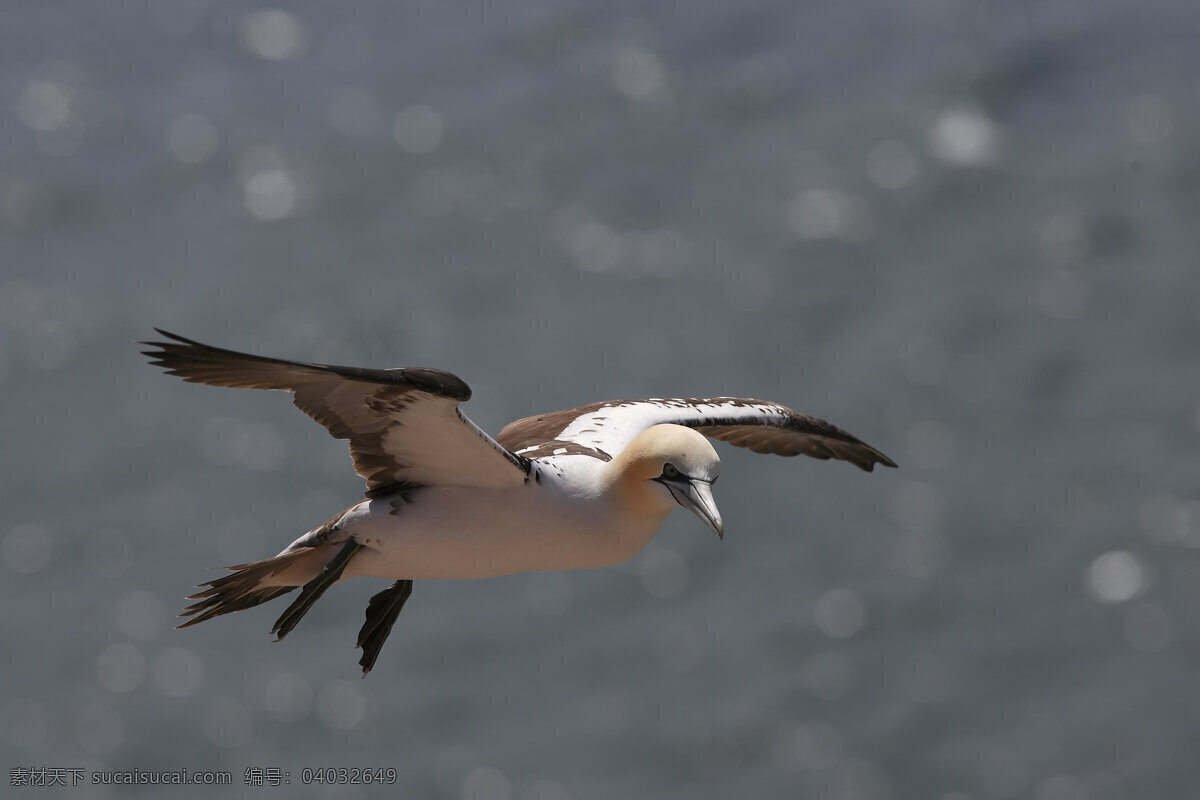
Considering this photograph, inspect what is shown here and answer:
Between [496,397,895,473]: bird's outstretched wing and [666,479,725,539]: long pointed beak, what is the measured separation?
140 centimetres

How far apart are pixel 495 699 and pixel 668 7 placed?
101ft

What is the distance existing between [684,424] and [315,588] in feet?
12.4

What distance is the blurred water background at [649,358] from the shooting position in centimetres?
5878

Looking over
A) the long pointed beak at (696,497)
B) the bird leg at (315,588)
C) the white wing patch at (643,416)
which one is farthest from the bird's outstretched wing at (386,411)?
the white wing patch at (643,416)

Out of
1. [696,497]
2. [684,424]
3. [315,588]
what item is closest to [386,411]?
[315,588]

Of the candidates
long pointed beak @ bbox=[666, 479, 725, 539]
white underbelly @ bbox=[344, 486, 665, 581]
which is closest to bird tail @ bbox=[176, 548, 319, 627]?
white underbelly @ bbox=[344, 486, 665, 581]

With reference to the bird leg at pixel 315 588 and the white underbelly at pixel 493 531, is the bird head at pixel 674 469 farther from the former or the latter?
the bird leg at pixel 315 588

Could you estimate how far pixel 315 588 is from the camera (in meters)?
12.2

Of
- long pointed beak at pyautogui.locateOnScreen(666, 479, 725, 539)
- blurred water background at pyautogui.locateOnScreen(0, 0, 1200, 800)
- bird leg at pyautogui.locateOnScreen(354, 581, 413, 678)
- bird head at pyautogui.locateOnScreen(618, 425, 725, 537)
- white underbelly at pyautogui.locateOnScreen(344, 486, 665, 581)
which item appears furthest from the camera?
blurred water background at pyautogui.locateOnScreen(0, 0, 1200, 800)

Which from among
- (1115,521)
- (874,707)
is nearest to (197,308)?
(874,707)

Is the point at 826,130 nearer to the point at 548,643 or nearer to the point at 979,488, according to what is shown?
the point at 979,488

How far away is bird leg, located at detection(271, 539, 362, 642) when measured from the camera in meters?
12.0

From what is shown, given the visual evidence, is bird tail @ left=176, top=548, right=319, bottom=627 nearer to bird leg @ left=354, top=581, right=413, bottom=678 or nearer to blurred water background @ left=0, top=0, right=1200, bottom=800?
bird leg @ left=354, top=581, right=413, bottom=678

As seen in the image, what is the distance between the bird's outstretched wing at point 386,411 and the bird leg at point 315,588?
460 millimetres
